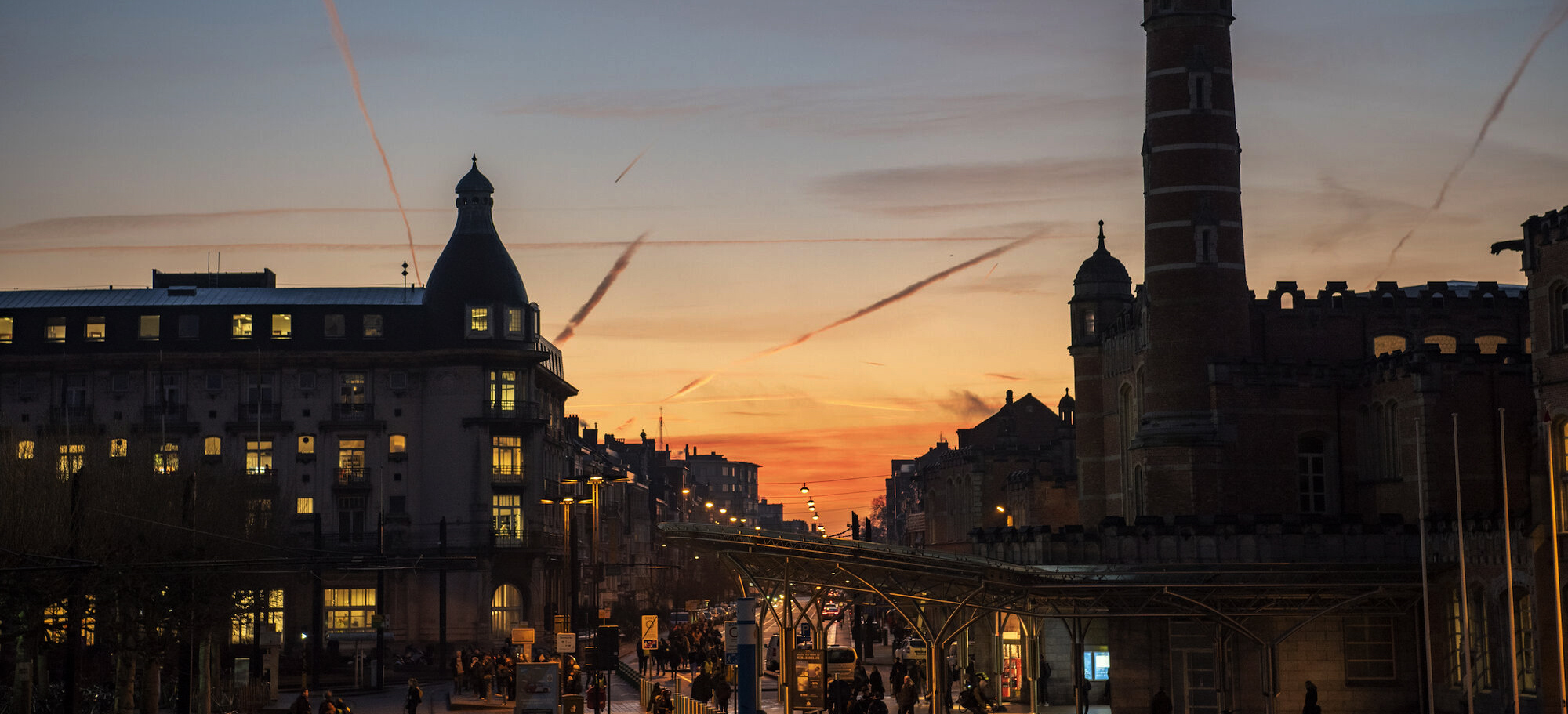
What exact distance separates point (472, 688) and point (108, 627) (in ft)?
63.2

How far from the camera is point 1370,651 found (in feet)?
157

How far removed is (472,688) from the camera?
6756cm

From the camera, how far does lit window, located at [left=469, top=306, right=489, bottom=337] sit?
95.4 metres

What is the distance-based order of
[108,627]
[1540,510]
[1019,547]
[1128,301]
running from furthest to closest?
[1128,301] < [1019,547] < [108,627] < [1540,510]

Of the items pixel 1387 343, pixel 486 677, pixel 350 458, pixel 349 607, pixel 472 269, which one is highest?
pixel 472 269

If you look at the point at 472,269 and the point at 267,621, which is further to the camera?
the point at 472,269

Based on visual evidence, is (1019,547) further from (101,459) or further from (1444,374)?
(101,459)

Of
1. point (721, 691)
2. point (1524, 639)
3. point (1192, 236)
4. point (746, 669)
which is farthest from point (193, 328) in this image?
point (1524, 639)

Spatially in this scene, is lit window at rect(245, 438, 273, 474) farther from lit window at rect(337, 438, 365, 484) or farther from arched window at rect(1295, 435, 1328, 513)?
arched window at rect(1295, 435, 1328, 513)

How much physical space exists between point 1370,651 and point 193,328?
67.3 metres

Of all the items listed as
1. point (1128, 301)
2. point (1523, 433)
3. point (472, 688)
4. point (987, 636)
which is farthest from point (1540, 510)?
point (472, 688)

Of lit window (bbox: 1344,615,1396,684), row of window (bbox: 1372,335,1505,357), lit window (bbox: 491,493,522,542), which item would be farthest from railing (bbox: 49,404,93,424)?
lit window (bbox: 1344,615,1396,684)

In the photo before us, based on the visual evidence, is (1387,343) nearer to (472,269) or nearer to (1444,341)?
(1444,341)

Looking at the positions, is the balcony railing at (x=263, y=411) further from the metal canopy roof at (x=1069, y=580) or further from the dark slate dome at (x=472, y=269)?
the metal canopy roof at (x=1069, y=580)
